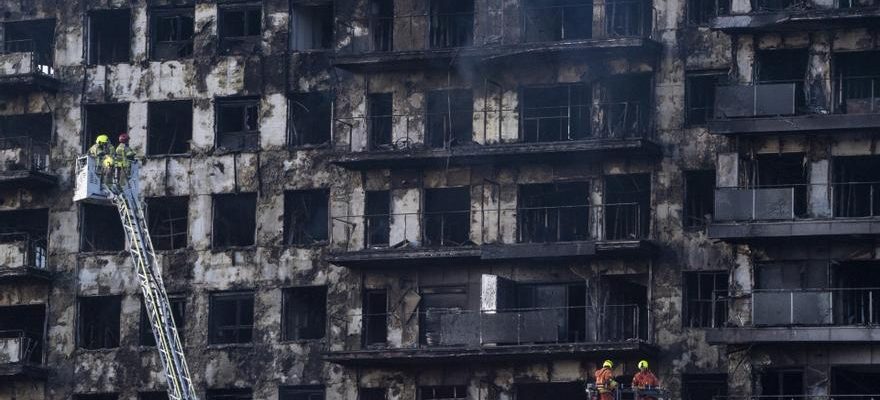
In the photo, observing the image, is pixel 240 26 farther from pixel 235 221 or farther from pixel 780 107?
pixel 780 107

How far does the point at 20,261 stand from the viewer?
103 metres

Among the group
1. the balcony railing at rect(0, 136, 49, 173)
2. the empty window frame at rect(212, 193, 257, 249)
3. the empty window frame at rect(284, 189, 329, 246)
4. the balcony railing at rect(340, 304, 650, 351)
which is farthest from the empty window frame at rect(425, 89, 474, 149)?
the balcony railing at rect(0, 136, 49, 173)

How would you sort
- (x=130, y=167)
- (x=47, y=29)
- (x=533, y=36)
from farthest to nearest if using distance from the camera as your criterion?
(x=47, y=29) < (x=533, y=36) < (x=130, y=167)

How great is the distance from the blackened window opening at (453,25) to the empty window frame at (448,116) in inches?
72.8

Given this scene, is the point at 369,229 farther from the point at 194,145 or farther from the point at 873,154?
the point at 873,154

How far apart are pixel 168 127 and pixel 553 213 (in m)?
→ 15.0

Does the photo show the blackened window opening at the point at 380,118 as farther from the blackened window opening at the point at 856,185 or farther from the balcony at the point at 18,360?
the blackened window opening at the point at 856,185

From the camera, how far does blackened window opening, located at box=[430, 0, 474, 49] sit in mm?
100188

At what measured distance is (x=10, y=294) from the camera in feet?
340

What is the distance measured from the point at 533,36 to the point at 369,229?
28.2 ft

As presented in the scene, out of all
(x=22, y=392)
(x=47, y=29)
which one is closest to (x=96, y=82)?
(x=47, y=29)

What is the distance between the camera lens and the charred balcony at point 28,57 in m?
104

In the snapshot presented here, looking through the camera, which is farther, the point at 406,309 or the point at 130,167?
the point at 406,309

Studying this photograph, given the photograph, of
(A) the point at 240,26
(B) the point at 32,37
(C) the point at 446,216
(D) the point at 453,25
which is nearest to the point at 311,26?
(A) the point at 240,26
